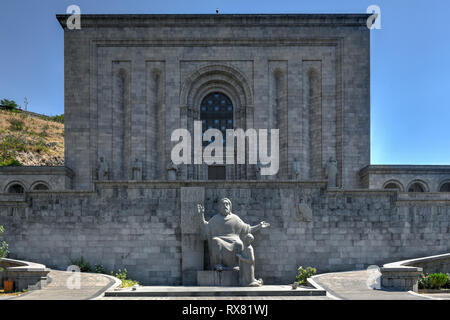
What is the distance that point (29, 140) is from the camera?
5288 centimetres

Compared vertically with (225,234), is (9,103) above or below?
above

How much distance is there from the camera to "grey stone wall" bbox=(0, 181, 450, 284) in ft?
57.8

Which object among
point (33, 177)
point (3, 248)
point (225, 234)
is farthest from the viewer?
point (33, 177)

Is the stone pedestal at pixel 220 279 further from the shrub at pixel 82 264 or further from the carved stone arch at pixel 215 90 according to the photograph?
the carved stone arch at pixel 215 90

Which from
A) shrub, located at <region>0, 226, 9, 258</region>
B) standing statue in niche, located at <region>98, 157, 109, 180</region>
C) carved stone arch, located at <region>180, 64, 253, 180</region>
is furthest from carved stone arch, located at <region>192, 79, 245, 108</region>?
shrub, located at <region>0, 226, 9, 258</region>

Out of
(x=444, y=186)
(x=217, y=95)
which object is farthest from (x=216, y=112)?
(x=444, y=186)

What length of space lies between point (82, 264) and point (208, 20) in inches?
721

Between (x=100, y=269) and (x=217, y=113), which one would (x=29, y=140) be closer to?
(x=217, y=113)

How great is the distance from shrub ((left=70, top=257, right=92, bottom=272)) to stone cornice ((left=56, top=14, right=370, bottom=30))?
17200 millimetres

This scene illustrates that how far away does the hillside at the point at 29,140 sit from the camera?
47.5 m

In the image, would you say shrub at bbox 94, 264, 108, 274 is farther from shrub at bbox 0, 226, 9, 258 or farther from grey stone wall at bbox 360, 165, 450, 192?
grey stone wall at bbox 360, 165, 450, 192

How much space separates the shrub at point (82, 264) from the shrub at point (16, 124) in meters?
46.3

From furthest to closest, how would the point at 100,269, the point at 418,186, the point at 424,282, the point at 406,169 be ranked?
1. the point at 418,186
2. the point at 406,169
3. the point at 100,269
4. the point at 424,282

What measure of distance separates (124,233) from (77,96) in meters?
13.6
